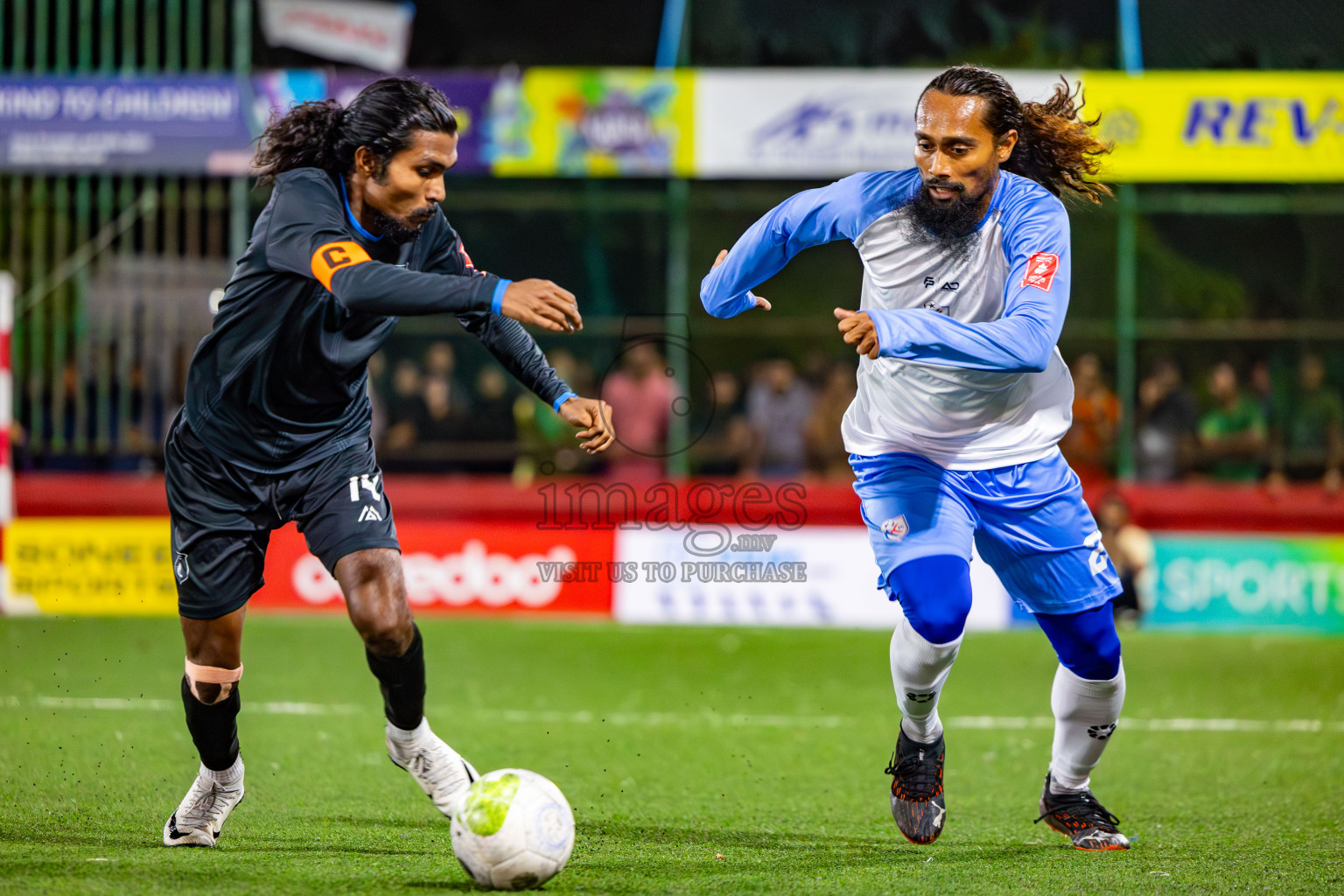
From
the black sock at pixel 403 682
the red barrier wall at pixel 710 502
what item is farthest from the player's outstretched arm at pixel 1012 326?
the red barrier wall at pixel 710 502

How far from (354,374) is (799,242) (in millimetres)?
1578

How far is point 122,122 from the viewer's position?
14.0 metres

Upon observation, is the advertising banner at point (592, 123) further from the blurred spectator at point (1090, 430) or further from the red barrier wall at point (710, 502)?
the blurred spectator at point (1090, 430)

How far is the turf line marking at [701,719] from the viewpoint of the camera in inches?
317

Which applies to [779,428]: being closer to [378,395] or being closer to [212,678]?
[378,395]

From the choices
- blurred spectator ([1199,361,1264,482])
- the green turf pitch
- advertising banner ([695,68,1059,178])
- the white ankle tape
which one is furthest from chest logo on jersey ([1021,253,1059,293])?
blurred spectator ([1199,361,1264,482])

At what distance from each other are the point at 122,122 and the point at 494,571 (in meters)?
5.51

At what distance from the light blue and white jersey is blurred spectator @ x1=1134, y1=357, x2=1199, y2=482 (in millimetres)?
9575

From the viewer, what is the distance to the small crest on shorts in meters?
5.18

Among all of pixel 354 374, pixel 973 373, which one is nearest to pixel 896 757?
pixel 973 373

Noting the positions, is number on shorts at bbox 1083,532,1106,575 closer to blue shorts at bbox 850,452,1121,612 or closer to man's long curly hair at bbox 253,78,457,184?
blue shorts at bbox 850,452,1121,612

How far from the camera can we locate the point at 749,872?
4.75m

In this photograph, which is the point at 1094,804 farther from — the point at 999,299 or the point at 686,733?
the point at 686,733

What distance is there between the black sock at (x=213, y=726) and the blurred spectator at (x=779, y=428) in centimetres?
969
